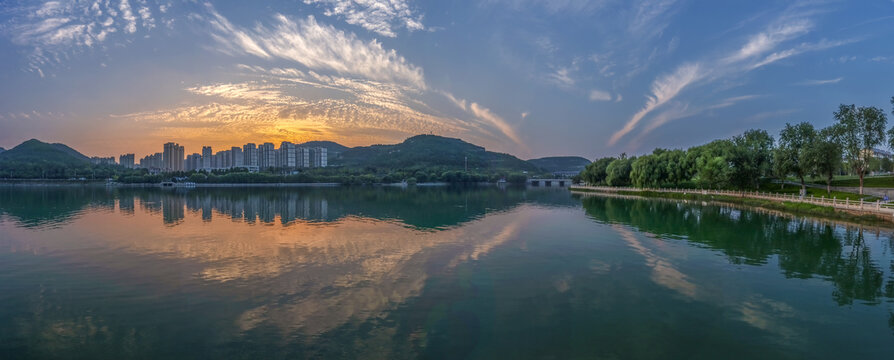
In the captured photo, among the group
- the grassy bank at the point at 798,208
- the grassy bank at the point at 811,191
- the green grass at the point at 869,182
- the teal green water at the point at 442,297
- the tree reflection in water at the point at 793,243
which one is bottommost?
the teal green water at the point at 442,297

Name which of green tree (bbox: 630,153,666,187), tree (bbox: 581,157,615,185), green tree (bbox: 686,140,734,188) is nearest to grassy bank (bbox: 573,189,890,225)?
green tree (bbox: 686,140,734,188)

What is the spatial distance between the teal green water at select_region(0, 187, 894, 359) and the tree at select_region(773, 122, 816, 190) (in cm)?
3353

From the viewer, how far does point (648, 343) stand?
1145 cm

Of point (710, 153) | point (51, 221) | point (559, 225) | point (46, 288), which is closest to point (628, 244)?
point (559, 225)

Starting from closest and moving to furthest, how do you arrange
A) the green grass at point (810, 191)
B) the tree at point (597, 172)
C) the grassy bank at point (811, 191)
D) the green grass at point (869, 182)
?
1. the grassy bank at point (811, 191)
2. the green grass at point (810, 191)
3. the green grass at point (869, 182)
4. the tree at point (597, 172)

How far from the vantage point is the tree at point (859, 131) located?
56.8 m

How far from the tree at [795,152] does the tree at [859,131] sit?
11.9 ft

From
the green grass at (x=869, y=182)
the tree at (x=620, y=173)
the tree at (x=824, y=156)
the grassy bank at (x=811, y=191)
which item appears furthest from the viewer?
the tree at (x=620, y=173)

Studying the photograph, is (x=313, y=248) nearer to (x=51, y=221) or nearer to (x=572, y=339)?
(x=572, y=339)

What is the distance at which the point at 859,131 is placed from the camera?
58219 millimetres

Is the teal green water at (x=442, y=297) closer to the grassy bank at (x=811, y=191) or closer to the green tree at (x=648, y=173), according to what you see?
the grassy bank at (x=811, y=191)

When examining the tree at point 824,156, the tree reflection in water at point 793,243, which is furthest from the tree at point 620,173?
the tree reflection in water at point 793,243

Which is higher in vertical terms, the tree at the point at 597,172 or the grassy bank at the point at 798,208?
the tree at the point at 597,172

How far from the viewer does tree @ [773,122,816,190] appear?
5769cm
